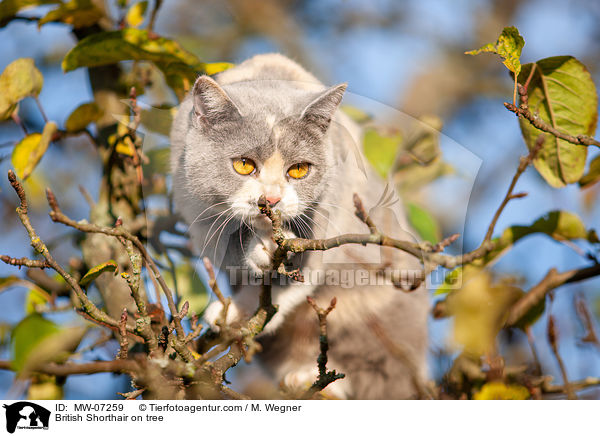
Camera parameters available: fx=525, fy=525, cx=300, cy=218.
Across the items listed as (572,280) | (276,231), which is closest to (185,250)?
(276,231)

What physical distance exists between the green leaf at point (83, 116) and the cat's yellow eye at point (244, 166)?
1.86ft

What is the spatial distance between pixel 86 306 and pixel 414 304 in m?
1.49

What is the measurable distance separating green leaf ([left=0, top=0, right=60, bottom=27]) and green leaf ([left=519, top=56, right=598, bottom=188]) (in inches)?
62.0

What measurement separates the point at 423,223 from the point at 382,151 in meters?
0.30

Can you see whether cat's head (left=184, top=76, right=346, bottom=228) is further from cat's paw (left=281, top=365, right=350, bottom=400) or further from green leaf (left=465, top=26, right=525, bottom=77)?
cat's paw (left=281, top=365, right=350, bottom=400)

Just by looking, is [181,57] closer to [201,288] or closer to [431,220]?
[201,288]

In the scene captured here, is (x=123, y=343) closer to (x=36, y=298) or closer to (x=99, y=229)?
(x=99, y=229)

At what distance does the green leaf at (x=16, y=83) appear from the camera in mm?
1603

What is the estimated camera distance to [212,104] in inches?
64.7

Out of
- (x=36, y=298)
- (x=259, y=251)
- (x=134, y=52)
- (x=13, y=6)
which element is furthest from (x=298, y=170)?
(x=13, y=6)

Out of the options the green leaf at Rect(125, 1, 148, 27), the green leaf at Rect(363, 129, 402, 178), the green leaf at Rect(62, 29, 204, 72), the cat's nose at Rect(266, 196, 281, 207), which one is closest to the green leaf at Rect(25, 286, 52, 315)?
the green leaf at Rect(62, 29, 204, 72)
